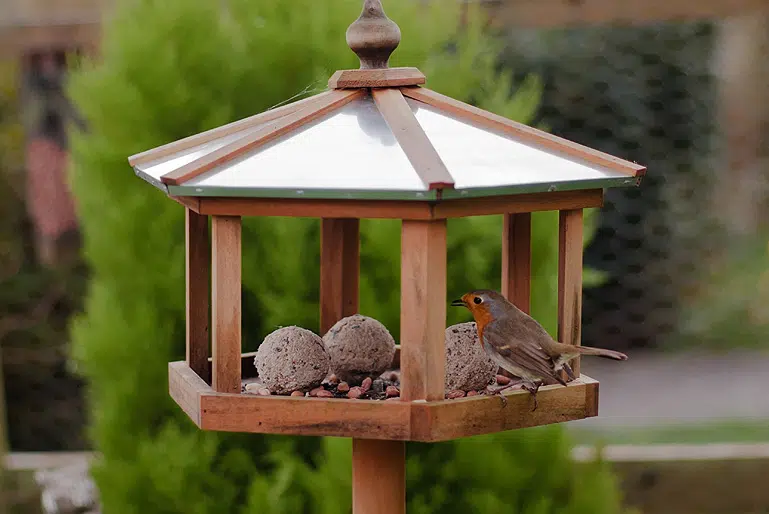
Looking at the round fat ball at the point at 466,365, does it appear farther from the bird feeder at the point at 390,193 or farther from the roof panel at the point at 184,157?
the roof panel at the point at 184,157

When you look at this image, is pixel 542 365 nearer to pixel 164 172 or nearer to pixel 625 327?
pixel 164 172

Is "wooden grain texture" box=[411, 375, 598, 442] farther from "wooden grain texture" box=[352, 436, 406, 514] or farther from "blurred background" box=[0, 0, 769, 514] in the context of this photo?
"blurred background" box=[0, 0, 769, 514]

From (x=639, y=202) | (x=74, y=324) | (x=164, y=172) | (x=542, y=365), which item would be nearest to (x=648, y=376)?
(x=639, y=202)

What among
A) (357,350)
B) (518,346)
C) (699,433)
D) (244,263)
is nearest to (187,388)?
(357,350)

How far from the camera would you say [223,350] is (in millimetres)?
1703

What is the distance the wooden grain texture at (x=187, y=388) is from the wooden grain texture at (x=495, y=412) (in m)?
0.35

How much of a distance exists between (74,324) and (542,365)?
1759mm

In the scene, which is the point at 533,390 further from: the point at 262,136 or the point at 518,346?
the point at 262,136

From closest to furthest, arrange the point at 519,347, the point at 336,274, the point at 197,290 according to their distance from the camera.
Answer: the point at 519,347, the point at 197,290, the point at 336,274

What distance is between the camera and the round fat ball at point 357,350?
1874 millimetres

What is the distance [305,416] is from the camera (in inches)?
65.2

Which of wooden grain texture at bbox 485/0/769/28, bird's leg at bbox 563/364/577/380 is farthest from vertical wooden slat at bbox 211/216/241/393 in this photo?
wooden grain texture at bbox 485/0/769/28

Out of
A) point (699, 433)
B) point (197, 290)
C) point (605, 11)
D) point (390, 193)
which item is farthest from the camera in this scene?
point (699, 433)

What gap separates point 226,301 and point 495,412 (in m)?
0.45
